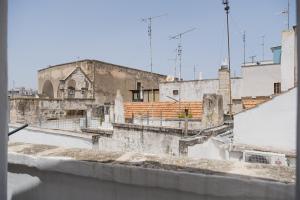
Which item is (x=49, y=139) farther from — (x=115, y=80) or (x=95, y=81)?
(x=115, y=80)

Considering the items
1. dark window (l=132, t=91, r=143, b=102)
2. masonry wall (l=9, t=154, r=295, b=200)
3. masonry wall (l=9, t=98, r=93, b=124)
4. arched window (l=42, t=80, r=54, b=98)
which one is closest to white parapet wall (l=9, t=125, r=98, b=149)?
masonry wall (l=9, t=98, r=93, b=124)

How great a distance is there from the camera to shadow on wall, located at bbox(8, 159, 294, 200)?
3.32ft

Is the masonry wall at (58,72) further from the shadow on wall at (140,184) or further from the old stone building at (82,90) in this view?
the shadow on wall at (140,184)

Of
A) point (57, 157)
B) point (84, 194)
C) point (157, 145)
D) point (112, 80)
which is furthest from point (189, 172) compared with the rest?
point (112, 80)

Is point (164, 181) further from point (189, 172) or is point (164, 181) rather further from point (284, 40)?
point (284, 40)

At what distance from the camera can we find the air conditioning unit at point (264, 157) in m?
5.73

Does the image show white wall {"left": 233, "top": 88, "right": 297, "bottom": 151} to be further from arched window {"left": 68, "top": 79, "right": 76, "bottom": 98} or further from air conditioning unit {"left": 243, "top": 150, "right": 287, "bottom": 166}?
arched window {"left": 68, "top": 79, "right": 76, "bottom": 98}

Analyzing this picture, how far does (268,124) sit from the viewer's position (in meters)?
6.51

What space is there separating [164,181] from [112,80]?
2406 centimetres

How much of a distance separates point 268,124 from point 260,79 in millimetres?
10933

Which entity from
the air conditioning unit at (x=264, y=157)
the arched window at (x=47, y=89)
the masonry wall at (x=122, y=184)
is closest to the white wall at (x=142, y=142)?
the air conditioning unit at (x=264, y=157)

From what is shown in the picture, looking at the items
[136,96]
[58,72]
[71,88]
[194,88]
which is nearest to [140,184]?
[194,88]

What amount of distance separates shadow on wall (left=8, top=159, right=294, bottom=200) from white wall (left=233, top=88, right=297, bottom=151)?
529 centimetres

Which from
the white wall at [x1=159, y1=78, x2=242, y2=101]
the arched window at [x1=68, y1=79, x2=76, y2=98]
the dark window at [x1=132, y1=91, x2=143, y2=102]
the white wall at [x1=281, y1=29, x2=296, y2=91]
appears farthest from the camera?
the dark window at [x1=132, y1=91, x2=143, y2=102]
